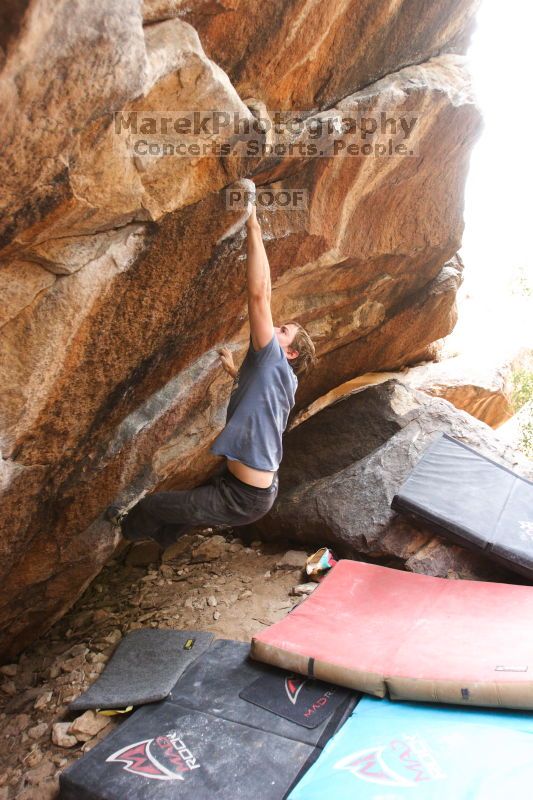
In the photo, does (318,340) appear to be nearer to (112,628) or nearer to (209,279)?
(209,279)

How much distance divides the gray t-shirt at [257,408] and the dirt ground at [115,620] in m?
1.43

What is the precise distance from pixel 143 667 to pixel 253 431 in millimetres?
1605

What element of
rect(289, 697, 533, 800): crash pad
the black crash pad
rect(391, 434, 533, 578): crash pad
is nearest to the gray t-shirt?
the black crash pad

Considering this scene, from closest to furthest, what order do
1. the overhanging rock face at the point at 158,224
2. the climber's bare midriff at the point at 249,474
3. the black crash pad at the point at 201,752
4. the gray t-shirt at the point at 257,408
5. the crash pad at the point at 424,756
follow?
the overhanging rock face at the point at 158,224 < the crash pad at the point at 424,756 < the black crash pad at the point at 201,752 < the gray t-shirt at the point at 257,408 < the climber's bare midriff at the point at 249,474

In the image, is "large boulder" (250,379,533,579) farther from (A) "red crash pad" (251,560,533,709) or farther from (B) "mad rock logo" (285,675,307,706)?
(B) "mad rock logo" (285,675,307,706)

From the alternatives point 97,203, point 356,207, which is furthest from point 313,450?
point 97,203

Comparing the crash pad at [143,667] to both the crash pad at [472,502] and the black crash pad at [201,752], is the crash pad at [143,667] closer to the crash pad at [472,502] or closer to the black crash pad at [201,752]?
the black crash pad at [201,752]

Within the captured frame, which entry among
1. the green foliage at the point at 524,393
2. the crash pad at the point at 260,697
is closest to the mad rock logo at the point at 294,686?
the crash pad at the point at 260,697

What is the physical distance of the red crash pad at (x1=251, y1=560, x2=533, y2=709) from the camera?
2959 millimetres

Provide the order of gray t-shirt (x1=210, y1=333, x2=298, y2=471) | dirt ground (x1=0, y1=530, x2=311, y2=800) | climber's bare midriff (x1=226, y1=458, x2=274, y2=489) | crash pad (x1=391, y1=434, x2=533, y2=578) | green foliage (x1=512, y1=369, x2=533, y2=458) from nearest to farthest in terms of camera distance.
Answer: dirt ground (x1=0, y1=530, x2=311, y2=800) < gray t-shirt (x1=210, y1=333, x2=298, y2=471) < climber's bare midriff (x1=226, y1=458, x2=274, y2=489) < crash pad (x1=391, y1=434, x2=533, y2=578) < green foliage (x1=512, y1=369, x2=533, y2=458)

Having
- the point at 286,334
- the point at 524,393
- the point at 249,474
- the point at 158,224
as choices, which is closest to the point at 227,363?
the point at 286,334

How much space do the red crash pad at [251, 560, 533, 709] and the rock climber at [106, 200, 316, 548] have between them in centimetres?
81

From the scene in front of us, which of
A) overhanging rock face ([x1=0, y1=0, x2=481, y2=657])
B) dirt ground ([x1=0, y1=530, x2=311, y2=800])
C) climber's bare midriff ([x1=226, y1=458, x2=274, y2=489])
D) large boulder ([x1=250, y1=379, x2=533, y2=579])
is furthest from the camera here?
large boulder ([x1=250, y1=379, x2=533, y2=579])

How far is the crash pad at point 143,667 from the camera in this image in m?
3.27
